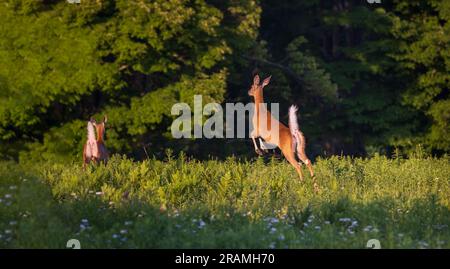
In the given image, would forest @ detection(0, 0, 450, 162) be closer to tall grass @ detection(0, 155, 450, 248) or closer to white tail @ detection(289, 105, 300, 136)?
tall grass @ detection(0, 155, 450, 248)

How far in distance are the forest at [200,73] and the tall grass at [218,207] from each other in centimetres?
961

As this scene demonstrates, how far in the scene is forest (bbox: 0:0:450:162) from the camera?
25.8 m

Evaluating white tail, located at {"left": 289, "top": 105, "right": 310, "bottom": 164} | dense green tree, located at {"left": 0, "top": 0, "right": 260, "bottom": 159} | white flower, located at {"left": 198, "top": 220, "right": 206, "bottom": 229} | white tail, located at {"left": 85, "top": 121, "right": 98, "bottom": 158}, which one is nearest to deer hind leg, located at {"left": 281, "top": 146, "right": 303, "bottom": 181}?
white tail, located at {"left": 289, "top": 105, "right": 310, "bottom": 164}

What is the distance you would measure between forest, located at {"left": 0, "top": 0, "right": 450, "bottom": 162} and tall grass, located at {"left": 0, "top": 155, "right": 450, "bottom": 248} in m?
9.61

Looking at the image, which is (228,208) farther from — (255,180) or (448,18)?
(448,18)

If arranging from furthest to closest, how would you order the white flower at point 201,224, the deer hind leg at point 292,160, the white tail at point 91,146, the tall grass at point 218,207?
the white tail at point 91,146 → the deer hind leg at point 292,160 → the white flower at point 201,224 → the tall grass at point 218,207

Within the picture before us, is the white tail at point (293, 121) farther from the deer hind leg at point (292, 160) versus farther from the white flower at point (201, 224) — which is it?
the white flower at point (201, 224)

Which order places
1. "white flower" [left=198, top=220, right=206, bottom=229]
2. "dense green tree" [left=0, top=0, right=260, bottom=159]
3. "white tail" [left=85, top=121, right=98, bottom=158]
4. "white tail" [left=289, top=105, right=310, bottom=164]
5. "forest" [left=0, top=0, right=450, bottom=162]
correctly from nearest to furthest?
1. "white flower" [left=198, top=220, right=206, bottom=229]
2. "white tail" [left=289, top=105, right=310, bottom=164]
3. "white tail" [left=85, top=121, right=98, bottom=158]
4. "dense green tree" [left=0, top=0, right=260, bottom=159]
5. "forest" [left=0, top=0, right=450, bottom=162]

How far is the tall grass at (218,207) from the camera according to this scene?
10898 mm

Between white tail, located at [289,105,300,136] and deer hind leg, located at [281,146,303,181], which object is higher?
white tail, located at [289,105,300,136]

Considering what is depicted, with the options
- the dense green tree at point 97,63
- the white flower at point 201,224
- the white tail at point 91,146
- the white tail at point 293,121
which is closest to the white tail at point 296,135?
the white tail at point 293,121

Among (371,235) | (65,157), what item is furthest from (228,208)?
(65,157)

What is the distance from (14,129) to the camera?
88.8ft

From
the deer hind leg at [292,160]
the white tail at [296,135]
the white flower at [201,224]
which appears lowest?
the white flower at [201,224]
